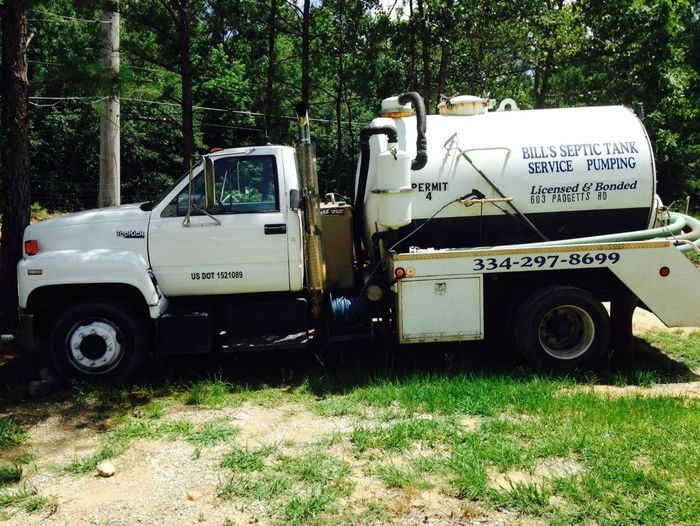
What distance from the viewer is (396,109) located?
7594 mm

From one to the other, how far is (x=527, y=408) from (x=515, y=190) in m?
2.31

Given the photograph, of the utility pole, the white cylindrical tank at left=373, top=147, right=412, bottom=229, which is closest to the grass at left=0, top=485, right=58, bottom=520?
the white cylindrical tank at left=373, top=147, right=412, bottom=229

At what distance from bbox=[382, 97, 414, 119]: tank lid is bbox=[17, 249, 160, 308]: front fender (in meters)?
3.07

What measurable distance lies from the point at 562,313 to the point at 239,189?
352 centimetres

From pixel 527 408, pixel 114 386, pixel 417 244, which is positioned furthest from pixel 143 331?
pixel 527 408

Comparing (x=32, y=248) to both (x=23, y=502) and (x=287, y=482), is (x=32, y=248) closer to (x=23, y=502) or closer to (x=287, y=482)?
(x=23, y=502)

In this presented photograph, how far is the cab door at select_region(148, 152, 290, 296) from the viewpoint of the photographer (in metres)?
6.86

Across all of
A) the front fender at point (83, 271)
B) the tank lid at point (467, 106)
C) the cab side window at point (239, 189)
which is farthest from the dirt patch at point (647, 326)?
the front fender at point (83, 271)

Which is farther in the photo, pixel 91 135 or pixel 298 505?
pixel 91 135

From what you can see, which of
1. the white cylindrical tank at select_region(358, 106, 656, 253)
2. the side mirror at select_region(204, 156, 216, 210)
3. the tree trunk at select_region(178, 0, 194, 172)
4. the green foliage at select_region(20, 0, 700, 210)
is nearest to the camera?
the side mirror at select_region(204, 156, 216, 210)

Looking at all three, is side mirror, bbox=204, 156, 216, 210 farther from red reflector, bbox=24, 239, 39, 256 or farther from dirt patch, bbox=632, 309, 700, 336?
dirt patch, bbox=632, 309, 700, 336

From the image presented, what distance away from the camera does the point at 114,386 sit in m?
6.79

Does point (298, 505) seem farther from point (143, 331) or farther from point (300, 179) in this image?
point (300, 179)

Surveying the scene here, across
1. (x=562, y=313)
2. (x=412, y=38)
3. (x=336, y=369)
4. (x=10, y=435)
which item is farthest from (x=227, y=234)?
(x=412, y=38)
